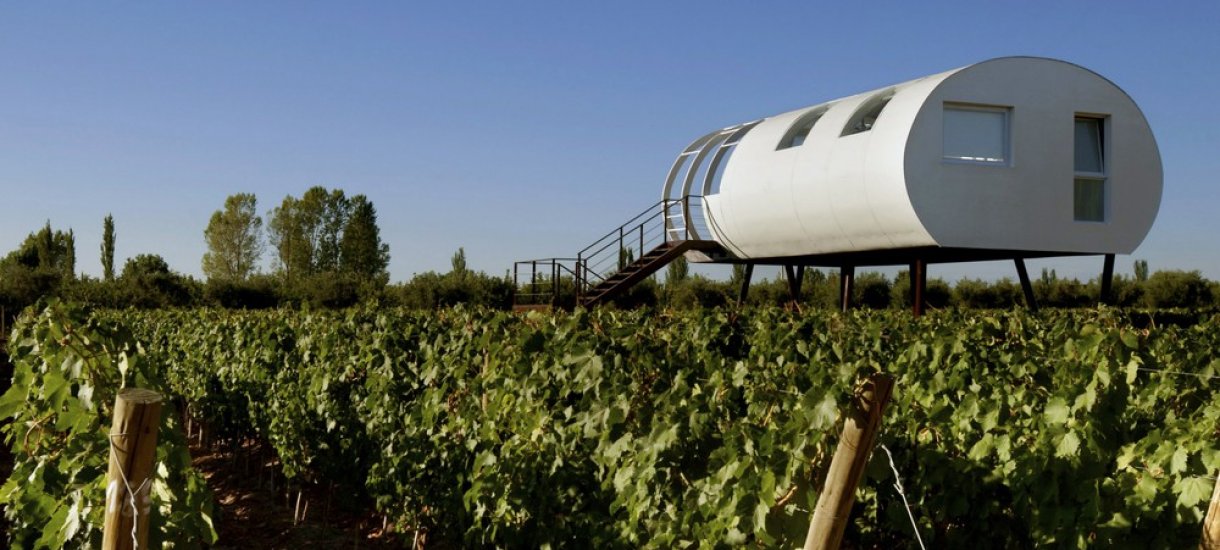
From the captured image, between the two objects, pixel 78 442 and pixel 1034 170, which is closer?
pixel 78 442

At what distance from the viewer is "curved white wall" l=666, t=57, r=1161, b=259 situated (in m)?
18.6

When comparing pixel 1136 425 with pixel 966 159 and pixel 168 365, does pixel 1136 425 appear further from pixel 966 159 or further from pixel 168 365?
pixel 966 159

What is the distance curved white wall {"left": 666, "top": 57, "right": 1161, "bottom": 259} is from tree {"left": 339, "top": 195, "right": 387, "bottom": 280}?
1990 inches

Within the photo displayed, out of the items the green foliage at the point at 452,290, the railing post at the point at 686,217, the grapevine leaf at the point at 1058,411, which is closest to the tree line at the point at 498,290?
the green foliage at the point at 452,290

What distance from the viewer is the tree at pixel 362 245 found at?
6844cm

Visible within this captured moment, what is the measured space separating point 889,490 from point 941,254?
629 inches

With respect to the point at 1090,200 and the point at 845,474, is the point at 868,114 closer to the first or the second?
the point at 1090,200

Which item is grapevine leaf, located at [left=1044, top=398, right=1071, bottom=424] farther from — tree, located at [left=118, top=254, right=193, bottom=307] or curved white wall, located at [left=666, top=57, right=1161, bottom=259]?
tree, located at [left=118, top=254, right=193, bottom=307]

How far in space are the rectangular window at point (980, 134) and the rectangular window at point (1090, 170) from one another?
182 centimetres

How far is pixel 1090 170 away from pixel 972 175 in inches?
123

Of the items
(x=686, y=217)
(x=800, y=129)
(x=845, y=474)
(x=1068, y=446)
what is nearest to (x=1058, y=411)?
(x=1068, y=446)

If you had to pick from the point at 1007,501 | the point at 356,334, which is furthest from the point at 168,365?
the point at 1007,501

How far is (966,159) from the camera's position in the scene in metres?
19.1

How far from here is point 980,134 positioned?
1947 centimetres
